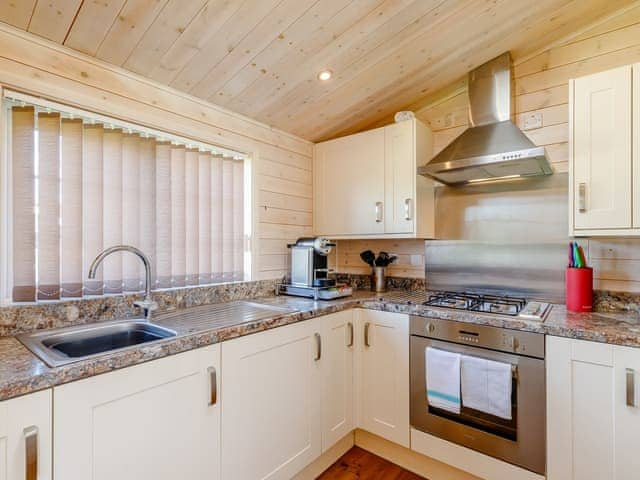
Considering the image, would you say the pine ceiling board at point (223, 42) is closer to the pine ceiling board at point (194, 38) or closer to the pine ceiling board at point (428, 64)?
the pine ceiling board at point (194, 38)

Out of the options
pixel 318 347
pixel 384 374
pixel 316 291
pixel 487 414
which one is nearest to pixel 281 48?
pixel 316 291

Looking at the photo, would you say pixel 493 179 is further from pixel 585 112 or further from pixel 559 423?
pixel 559 423

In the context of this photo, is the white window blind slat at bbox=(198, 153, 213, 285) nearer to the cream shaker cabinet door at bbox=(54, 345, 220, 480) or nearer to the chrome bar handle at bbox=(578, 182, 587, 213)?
the cream shaker cabinet door at bbox=(54, 345, 220, 480)

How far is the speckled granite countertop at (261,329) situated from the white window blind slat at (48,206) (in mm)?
267

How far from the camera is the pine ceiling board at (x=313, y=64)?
5.29 feet

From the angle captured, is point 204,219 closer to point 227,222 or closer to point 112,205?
point 227,222

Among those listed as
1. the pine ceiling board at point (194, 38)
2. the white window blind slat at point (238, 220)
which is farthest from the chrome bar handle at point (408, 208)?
the pine ceiling board at point (194, 38)

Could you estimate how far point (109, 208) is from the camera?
162 cm

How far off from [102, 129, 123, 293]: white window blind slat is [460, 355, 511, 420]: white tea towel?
1.77 metres

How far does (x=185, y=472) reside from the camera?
125cm

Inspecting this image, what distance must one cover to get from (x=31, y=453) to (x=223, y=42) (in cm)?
167

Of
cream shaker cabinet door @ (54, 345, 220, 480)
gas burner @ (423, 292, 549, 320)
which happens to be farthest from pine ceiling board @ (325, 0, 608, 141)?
cream shaker cabinet door @ (54, 345, 220, 480)

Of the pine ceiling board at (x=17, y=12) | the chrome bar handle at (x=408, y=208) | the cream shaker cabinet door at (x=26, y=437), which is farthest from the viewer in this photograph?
the chrome bar handle at (x=408, y=208)

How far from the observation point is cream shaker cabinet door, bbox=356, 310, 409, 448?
191cm
